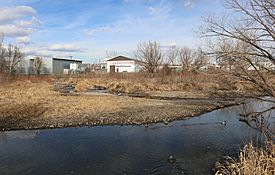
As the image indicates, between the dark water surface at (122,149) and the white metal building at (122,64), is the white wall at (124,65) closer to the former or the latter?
the white metal building at (122,64)

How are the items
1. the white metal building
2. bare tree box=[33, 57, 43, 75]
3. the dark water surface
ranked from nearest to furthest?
the dark water surface, bare tree box=[33, 57, 43, 75], the white metal building

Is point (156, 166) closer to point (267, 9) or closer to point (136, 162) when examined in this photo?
point (136, 162)

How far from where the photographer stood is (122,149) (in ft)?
36.6

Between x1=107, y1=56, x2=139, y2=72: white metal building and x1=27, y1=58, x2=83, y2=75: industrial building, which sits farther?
x1=107, y1=56, x2=139, y2=72: white metal building

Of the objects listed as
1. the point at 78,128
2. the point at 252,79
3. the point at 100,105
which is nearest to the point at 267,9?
the point at 252,79

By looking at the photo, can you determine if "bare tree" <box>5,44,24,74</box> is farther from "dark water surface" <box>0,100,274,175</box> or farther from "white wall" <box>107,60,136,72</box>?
"dark water surface" <box>0,100,274,175</box>

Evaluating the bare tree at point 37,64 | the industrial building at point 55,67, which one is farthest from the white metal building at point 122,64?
the bare tree at point 37,64

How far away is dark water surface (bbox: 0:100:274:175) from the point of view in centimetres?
916

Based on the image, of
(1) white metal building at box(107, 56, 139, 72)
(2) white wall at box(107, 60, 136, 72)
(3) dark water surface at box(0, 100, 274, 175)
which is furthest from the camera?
(2) white wall at box(107, 60, 136, 72)

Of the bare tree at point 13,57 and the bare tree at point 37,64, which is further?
the bare tree at point 37,64

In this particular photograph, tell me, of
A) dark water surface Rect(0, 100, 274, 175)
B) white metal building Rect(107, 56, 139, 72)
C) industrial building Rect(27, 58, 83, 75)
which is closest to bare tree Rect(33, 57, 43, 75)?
industrial building Rect(27, 58, 83, 75)

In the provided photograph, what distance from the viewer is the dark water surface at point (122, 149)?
916 centimetres

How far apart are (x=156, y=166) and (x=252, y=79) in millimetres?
4285

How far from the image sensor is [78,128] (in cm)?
1478
